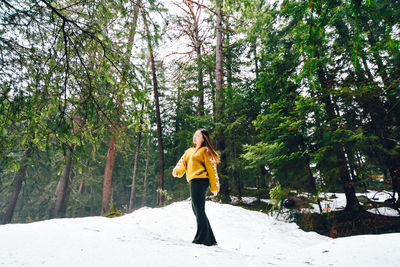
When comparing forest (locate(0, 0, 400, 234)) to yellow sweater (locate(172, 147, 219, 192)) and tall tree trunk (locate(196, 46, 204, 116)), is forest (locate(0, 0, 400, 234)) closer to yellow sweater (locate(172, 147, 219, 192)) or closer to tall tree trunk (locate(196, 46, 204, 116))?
tall tree trunk (locate(196, 46, 204, 116))

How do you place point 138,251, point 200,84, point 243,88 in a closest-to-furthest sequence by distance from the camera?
point 138,251 → point 243,88 → point 200,84

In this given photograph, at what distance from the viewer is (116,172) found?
2456 centimetres

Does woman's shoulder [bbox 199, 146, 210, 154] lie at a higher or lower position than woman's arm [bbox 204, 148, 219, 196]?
higher

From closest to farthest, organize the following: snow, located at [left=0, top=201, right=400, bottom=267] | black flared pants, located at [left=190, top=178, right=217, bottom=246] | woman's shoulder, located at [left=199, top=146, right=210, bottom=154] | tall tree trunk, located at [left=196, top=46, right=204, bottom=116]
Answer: snow, located at [left=0, top=201, right=400, bottom=267]
black flared pants, located at [left=190, top=178, right=217, bottom=246]
woman's shoulder, located at [left=199, top=146, right=210, bottom=154]
tall tree trunk, located at [left=196, top=46, right=204, bottom=116]

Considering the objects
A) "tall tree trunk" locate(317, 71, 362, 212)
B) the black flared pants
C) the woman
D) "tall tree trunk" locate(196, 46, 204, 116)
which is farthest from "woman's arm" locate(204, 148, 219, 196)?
"tall tree trunk" locate(196, 46, 204, 116)

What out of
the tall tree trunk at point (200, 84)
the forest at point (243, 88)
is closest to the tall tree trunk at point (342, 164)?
the forest at point (243, 88)

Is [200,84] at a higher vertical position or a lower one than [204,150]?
higher

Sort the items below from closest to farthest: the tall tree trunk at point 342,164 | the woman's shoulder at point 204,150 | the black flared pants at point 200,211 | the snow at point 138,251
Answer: the snow at point 138,251 < the black flared pants at point 200,211 < the woman's shoulder at point 204,150 < the tall tree trunk at point 342,164

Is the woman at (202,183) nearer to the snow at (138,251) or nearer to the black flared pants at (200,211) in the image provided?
the black flared pants at (200,211)

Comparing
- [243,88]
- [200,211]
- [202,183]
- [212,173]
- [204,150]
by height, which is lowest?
[200,211]

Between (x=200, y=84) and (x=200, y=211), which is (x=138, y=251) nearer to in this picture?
(x=200, y=211)

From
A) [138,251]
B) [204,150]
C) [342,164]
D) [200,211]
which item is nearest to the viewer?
[138,251]

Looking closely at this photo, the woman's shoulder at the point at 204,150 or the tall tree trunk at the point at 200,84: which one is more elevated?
the tall tree trunk at the point at 200,84

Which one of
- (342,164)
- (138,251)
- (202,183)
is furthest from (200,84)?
(138,251)
